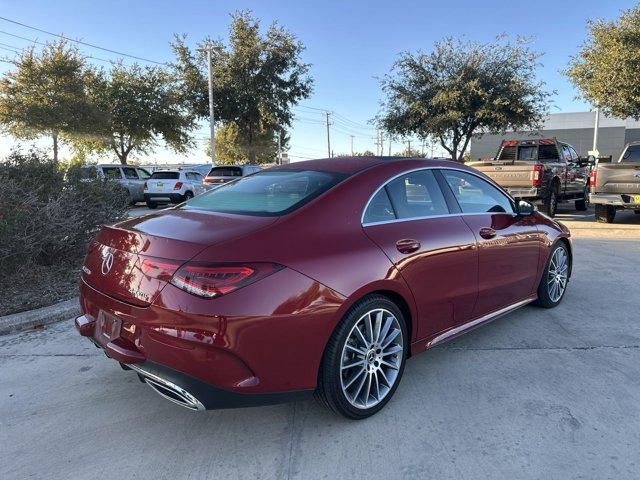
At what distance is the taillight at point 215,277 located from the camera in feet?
7.93

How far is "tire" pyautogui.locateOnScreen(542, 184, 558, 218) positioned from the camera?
1227cm

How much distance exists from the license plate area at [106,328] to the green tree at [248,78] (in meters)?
24.1

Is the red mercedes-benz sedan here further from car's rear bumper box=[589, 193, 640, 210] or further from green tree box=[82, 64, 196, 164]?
green tree box=[82, 64, 196, 164]

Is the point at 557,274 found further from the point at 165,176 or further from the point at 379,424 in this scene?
the point at 165,176

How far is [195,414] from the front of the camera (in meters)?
3.17

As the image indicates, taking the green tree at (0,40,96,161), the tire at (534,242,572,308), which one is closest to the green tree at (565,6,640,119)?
the tire at (534,242,572,308)

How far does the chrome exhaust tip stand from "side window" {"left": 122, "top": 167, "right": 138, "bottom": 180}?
1875cm

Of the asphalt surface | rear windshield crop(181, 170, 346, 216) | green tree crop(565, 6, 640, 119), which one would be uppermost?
green tree crop(565, 6, 640, 119)

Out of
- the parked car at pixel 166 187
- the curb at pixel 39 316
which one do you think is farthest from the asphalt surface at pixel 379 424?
the parked car at pixel 166 187

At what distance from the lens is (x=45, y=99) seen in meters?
22.5

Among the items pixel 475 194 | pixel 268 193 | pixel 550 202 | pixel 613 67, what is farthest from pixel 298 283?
pixel 613 67

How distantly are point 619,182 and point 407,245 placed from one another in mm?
9892

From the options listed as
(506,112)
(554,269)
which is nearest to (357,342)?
(554,269)

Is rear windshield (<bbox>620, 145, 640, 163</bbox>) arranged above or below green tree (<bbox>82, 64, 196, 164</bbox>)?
below
